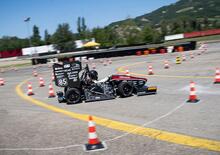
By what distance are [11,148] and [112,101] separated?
570 centimetres

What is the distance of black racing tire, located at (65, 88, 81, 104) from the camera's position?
44.3ft

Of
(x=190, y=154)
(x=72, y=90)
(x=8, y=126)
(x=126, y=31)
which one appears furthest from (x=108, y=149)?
(x=126, y=31)

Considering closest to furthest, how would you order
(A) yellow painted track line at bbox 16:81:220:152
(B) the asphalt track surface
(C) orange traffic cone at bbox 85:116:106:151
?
(A) yellow painted track line at bbox 16:81:220:152, (B) the asphalt track surface, (C) orange traffic cone at bbox 85:116:106:151

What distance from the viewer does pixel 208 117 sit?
917 centimetres

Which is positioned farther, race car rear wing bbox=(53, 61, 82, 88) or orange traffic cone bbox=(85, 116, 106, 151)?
race car rear wing bbox=(53, 61, 82, 88)

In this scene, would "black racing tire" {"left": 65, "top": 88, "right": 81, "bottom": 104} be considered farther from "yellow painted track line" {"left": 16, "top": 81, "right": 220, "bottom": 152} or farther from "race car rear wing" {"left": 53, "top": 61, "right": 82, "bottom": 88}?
"yellow painted track line" {"left": 16, "top": 81, "right": 220, "bottom": 152}

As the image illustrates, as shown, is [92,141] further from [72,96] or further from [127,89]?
[127,89]

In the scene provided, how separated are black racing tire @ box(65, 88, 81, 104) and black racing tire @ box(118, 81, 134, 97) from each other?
1.53 m

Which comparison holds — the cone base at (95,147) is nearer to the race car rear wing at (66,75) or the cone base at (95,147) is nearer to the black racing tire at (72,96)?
the black racing tire at (72,96)

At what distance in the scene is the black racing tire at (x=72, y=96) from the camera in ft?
44.3

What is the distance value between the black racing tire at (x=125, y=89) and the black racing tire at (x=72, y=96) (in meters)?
1.53

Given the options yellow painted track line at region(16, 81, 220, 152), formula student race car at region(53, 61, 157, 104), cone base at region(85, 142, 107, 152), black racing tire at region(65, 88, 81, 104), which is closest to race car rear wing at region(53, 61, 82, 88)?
formula student race car at region(53, 61, 157, 104)

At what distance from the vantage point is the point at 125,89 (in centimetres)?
1366

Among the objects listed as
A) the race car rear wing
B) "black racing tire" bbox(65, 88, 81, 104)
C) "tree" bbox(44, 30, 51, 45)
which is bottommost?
"black racing tire" bbox(65, 88, 81, 104)
